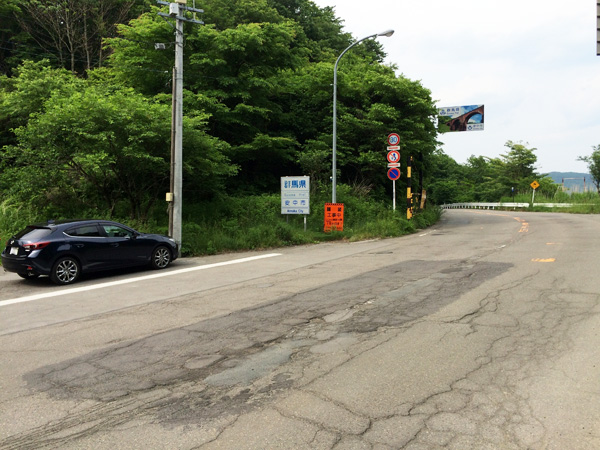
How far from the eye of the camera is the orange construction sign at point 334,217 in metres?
19.8

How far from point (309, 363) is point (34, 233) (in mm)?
8407

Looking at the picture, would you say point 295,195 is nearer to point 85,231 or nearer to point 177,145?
point 177,145

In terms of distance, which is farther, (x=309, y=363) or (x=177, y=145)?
(x=177, y=145)

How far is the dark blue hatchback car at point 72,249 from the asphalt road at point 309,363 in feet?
1.94

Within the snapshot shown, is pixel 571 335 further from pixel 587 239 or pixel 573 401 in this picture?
pixel 587 239

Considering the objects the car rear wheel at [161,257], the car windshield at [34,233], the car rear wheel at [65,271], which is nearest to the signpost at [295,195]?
the car rear wheel at [161,257]

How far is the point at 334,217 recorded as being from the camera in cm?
1988

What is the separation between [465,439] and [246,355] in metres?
2.67

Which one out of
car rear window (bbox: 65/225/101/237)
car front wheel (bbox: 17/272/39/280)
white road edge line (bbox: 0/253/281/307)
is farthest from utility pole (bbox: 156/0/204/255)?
car front wheel (bbox: 17/272/39/280)

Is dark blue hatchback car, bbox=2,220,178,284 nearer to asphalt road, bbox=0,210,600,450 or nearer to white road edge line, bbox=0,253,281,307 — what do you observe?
asphalt road, bbox=0,210,600,450

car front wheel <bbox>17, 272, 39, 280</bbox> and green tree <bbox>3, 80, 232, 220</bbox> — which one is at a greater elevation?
green tree <bbox>3, 80, 232, 220</bbox>

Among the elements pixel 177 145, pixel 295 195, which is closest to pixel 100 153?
pixel 177 145

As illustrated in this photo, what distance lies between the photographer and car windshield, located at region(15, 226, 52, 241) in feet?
34.0

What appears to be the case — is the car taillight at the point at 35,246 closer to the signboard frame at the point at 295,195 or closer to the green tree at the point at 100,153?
the green tree at the point at 100,153
